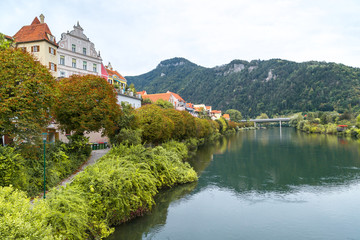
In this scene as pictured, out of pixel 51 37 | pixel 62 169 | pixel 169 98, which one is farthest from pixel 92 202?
pixel 169 98

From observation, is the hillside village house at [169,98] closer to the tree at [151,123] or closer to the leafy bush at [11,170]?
the tree at [151,123]

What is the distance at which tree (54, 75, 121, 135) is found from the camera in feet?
67.6

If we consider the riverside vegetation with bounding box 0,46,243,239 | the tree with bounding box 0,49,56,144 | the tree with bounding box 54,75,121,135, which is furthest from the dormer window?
the tree with bounding box 0,49,56,144

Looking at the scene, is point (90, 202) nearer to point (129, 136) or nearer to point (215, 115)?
point (129, 136)

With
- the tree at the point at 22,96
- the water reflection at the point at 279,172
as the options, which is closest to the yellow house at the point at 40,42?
the tree at the point at 22,96

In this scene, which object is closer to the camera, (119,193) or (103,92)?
(119,193)

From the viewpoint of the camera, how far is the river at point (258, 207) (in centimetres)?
1431

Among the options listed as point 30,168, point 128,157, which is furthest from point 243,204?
point 30,168

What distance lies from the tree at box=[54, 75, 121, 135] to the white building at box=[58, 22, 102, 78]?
1707 cm

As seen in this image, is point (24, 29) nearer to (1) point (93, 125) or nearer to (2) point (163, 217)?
(1) point (93, 125)

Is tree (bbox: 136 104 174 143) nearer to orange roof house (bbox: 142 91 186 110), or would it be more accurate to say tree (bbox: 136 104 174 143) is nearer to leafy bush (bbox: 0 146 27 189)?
leafy bush (bbox: 0 146 27 189)

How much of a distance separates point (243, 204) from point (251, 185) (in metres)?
5.46

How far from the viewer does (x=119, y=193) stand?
545 inches

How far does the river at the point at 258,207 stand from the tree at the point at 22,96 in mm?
7777
